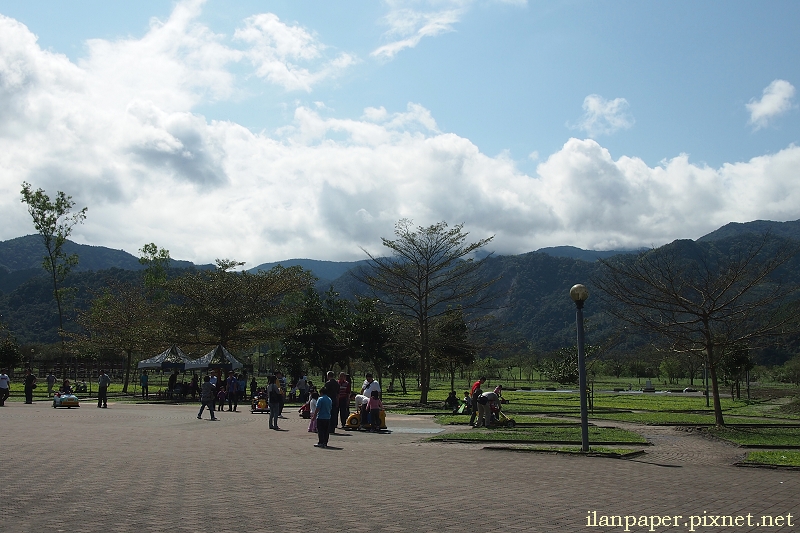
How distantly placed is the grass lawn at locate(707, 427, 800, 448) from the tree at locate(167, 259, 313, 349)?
3296cm

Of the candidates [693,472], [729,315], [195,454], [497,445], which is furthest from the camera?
[729,315]

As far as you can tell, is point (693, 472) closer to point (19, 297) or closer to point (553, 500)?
point (553, 500)

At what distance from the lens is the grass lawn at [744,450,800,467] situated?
12.1 metres

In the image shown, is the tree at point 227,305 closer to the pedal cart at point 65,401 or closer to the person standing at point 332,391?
the pedal cart at point 65,401

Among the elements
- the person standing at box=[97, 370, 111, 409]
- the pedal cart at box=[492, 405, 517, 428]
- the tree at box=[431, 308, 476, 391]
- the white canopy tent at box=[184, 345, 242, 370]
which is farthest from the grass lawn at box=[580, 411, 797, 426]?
the white canopy tent at box=[184, 345, 242, 370]

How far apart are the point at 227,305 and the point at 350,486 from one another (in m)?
36.7

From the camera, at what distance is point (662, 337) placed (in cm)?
2178

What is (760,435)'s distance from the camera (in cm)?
1744

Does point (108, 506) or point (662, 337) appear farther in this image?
point (662, 337)

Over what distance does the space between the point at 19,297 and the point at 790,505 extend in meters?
171

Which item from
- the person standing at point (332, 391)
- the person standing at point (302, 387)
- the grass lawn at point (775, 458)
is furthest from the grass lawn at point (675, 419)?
the person standing at point (302, 387)

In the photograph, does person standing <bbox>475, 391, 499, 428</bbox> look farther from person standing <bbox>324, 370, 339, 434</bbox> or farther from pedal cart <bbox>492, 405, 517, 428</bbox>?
person standing <bbox>324, 370, 339, 434</bbox>

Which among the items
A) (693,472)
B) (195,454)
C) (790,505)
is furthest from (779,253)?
(195,454)

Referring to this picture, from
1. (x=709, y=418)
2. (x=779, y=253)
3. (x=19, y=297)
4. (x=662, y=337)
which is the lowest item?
(x=709, y=418)
